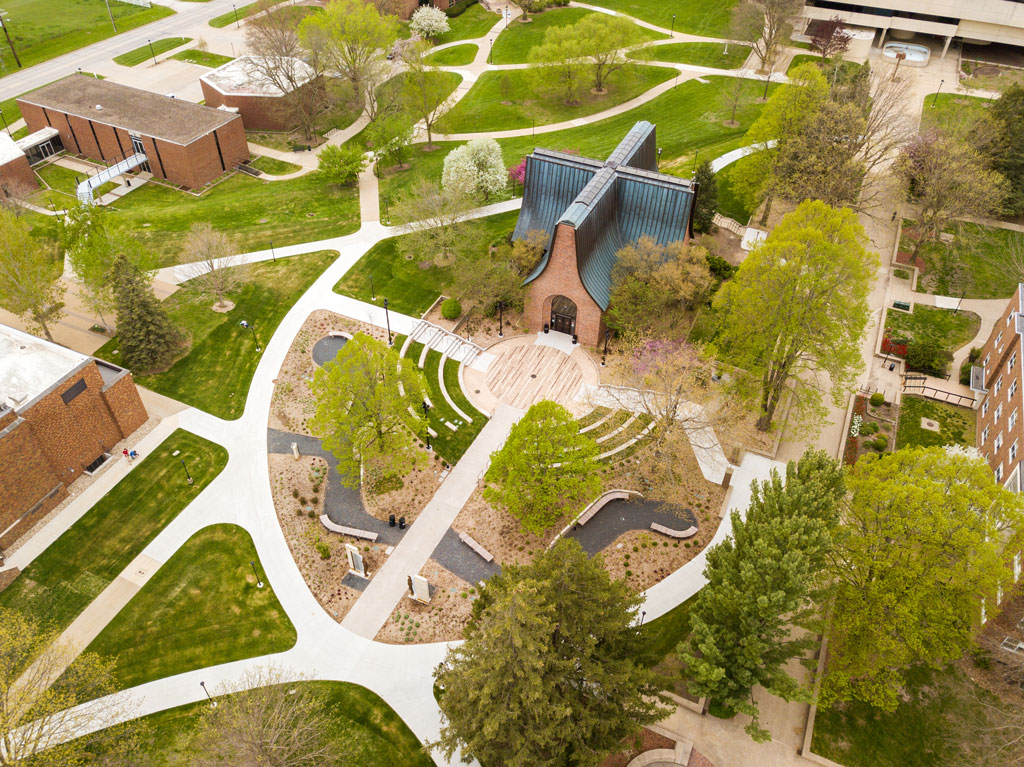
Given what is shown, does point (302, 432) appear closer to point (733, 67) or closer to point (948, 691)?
point (948, 691)

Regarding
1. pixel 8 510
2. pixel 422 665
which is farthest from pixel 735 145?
pixel 8 510

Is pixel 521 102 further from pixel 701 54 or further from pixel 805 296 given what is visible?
pixel 805 296

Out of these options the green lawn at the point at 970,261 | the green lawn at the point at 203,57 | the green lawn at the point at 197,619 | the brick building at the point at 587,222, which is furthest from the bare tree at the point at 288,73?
the green lawn at the point at 970,261

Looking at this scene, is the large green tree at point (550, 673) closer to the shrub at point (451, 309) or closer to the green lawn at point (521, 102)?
the shrub at point (451, 309)

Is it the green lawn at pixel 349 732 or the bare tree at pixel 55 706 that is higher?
the bare tree at pixel 55 706

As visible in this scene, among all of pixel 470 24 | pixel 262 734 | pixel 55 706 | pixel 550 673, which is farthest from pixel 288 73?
pixel 550 673

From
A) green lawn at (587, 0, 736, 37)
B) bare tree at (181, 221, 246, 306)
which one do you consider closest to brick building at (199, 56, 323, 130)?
bare tree at (181, 221, 246, 306)
